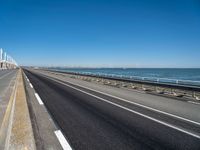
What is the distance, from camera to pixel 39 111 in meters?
8.74

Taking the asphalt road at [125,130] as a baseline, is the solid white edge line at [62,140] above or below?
above

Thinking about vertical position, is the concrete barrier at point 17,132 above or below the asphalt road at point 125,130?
above

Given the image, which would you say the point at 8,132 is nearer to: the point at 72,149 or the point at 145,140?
the point at 72,149

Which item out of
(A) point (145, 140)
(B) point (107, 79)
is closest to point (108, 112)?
(A) point (145, 140)

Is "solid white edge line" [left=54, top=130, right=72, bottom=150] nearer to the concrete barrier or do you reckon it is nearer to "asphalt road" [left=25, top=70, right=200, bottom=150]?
"asphalt road" [left=25, top=70, right=200, bottom=150]

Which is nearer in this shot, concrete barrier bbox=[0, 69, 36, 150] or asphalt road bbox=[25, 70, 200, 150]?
concrete barrier bbox=[0, 69, 36, 150]

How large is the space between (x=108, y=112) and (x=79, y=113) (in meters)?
1.22

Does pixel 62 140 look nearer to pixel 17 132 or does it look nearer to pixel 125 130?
pixel 17 132

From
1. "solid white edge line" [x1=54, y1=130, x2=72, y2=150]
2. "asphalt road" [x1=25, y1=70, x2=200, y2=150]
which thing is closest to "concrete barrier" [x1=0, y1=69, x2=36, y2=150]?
"solid white edge line" [x1=54, y1=130, x2=72, y2=150]

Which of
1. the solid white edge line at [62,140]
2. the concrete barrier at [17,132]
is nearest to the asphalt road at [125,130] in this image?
the solid white edge line at [62,140]

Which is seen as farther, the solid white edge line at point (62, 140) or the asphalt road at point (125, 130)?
the asphalt road at point (125, 130)

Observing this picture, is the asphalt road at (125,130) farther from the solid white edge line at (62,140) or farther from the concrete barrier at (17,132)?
the concrete barrier at (17,132)

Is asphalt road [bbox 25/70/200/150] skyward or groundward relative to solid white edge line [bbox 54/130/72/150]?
groundward

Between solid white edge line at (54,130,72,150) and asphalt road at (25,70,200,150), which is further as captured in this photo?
asphalt road at (25,70,200,150)
